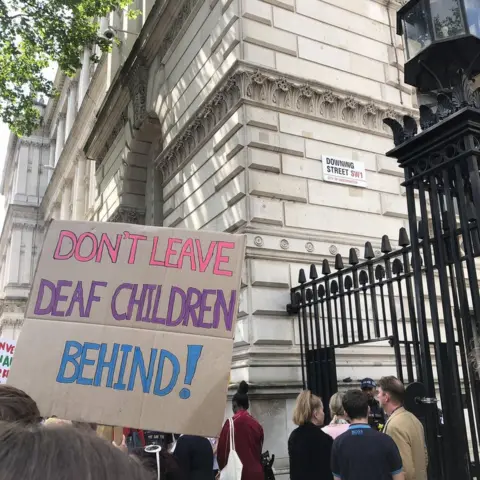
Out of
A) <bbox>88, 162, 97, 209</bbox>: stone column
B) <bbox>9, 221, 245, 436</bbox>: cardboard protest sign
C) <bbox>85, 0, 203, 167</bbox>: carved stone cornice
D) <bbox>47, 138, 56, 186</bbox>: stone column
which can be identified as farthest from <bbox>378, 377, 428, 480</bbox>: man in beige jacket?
<bbox>47, 138, 56, 186</bbox>: stone column

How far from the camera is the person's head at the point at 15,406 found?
238cm

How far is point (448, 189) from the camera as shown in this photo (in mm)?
4375

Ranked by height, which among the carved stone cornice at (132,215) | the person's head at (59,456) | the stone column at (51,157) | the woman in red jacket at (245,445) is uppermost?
the stone column at (51,157)

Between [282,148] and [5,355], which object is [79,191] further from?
[5,355]

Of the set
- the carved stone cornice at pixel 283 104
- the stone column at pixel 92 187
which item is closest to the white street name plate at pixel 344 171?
the carved stone cornice at pixel 283 104

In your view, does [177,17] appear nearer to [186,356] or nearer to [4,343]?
[4,343]

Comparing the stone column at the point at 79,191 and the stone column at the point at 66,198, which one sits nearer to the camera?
the stone column at the point at 79,191

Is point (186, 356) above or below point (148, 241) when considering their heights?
below

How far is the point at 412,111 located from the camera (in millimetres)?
12078

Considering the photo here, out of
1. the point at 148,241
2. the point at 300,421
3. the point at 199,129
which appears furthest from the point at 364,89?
the point at 148,241

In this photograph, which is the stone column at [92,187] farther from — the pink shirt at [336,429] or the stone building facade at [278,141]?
the pink shirt at [336,429]

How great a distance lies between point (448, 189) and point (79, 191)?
2589cm

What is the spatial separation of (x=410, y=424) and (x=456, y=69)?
295 cm

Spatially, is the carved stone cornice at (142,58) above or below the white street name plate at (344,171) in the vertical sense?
above
